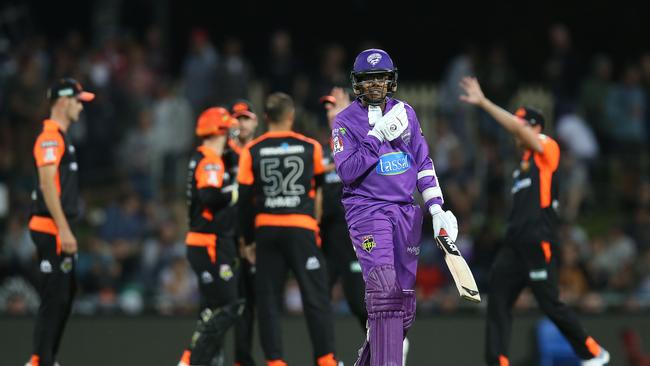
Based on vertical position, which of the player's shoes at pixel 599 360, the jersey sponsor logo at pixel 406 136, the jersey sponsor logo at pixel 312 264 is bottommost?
the player's shoes at pixel 599 360

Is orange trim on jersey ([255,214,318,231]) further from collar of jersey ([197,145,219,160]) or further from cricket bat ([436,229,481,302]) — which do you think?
cricket bat ([436,229,481,302])

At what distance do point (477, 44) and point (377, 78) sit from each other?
11.9 metres

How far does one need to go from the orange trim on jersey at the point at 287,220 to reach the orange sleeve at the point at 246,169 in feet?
1.08

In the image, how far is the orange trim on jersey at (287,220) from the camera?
10852 millimetres

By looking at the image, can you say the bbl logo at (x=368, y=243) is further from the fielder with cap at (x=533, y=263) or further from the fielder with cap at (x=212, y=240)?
the fielder with cap at (x=533, y=263)

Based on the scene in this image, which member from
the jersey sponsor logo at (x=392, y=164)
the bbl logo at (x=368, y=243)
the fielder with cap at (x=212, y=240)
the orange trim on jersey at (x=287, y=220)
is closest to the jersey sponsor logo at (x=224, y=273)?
the fielder with cap at (x=212, y=240)

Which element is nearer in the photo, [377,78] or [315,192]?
[377,78]

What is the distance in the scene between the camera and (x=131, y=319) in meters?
13.2

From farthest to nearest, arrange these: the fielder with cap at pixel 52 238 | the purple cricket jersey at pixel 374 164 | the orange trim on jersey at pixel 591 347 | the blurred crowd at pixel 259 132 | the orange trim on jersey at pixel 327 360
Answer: the blurred crowd at pixel 259 132 → the orange trim on jersey at pixel 591 347 → the orange trim on jersey at pixel 327 360 → the fielder with cap at pixel 52 238 → the purple cricket jersey at pixel 374 164

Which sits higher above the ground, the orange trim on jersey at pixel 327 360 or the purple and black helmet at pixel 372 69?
the purple and black helmet at pixel 372 69

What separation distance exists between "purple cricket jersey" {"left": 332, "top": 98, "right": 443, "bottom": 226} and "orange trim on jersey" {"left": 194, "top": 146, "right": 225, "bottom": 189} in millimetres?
2024

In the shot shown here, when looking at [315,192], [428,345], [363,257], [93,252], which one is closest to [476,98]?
[315,192]

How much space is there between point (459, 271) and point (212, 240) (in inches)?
121

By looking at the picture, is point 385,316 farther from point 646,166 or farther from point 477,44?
point 477,44
